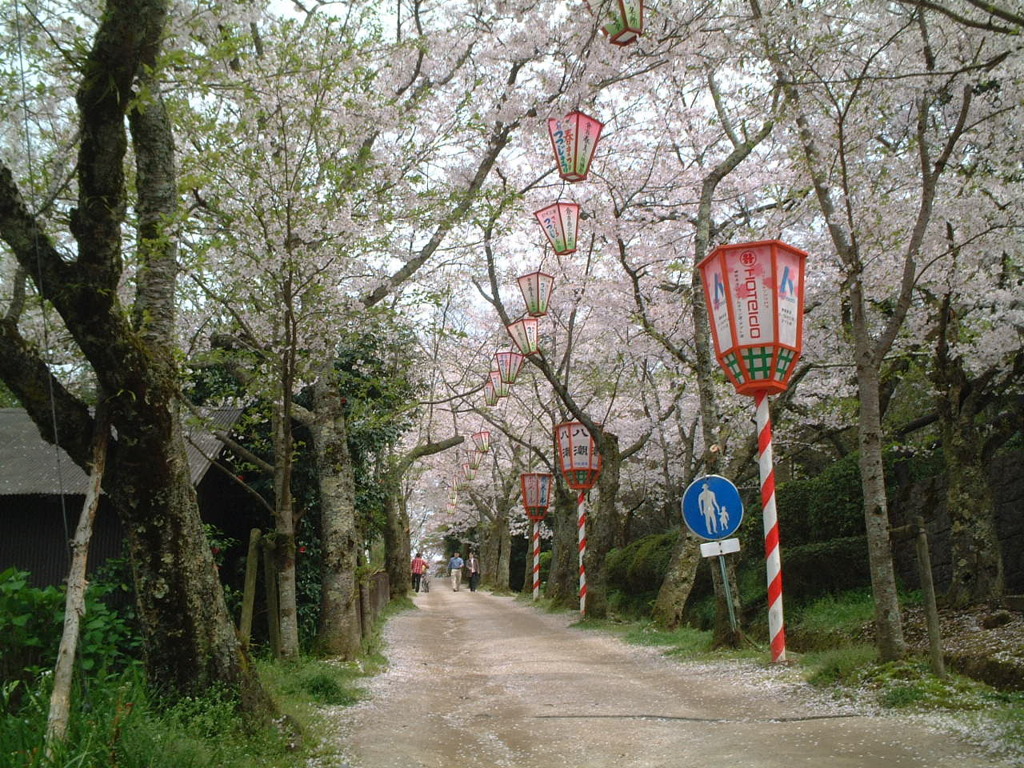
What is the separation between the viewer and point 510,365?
16.2m

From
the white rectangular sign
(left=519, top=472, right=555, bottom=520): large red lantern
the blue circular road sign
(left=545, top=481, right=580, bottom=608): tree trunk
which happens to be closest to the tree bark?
the blue circular road sign

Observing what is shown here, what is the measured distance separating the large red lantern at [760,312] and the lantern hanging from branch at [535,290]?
220 inches

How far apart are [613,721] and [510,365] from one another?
10154 millimetres

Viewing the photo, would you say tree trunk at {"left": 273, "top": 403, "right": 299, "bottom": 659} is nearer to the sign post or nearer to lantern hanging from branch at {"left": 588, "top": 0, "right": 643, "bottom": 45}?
the sign post

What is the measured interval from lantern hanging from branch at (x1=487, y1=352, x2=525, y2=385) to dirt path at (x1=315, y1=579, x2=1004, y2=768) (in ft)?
20.5

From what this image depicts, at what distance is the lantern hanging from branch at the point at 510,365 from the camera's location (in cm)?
1620

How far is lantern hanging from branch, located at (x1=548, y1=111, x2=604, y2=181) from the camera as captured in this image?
878cm

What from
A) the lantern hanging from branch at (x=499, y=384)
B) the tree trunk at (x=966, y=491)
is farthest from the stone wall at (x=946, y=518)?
the lantern hanging from branch at (x=499, y=384)

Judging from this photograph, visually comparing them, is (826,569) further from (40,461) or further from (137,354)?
(137,354)

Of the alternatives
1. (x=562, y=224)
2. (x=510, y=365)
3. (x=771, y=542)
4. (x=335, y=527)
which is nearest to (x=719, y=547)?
(x=771, y=542)

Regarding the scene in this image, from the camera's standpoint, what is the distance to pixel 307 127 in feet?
24.7

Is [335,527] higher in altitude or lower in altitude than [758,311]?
lower

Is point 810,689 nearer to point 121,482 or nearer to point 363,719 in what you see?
point 363,719

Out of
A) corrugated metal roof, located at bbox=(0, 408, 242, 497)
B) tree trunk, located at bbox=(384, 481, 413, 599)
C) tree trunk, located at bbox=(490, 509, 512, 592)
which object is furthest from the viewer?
tree trunk, located at bbox=(490, 509, 512, 592)
